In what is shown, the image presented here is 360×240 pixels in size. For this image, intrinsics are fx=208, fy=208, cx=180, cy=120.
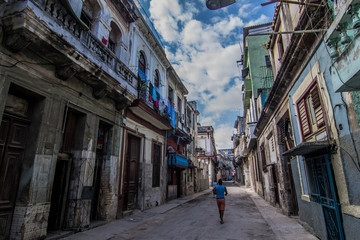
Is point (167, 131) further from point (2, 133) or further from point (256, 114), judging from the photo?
point (2, 133)

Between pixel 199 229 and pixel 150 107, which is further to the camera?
pixel 150 107

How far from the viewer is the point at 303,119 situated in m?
6.38

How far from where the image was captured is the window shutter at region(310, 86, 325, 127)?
5141mm

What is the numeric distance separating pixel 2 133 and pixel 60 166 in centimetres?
202

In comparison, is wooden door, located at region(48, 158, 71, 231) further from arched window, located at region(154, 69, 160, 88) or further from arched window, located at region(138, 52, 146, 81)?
arched window, located at region(154, 69, 160, 88)

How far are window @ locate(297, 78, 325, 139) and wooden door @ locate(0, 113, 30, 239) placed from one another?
7.58m

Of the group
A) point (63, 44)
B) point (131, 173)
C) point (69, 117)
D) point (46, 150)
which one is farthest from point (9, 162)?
point (131, 173)

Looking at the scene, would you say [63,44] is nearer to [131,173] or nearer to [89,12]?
[89,12]

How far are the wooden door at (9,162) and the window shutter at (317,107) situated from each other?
24.8 feet

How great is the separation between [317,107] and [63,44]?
22.6ft

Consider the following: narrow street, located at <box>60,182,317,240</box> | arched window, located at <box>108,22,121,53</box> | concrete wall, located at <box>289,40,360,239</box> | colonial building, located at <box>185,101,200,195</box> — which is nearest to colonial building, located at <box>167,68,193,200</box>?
colonial building, located at <box>185,101,200,195</box>

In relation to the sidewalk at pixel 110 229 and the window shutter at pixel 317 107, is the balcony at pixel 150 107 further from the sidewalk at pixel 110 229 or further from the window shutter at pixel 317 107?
the window shutter at pixel 317 107

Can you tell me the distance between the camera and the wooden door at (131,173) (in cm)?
973

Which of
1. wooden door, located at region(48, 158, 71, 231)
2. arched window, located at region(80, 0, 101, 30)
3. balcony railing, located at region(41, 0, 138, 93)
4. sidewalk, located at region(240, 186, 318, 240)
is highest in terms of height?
arched window, located at region(80, 0, 101, 30)
